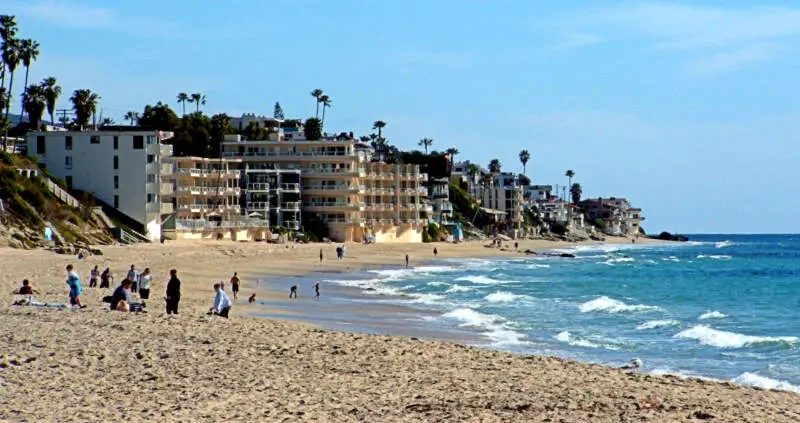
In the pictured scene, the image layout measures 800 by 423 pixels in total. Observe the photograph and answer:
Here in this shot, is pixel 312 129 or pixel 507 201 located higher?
pixel 312 129

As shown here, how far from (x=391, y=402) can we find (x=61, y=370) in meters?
4.83

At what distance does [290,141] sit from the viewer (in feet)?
331

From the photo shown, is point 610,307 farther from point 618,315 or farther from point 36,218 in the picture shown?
point 36,218

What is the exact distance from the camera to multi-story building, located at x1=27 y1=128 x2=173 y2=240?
76.1m

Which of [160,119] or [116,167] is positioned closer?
[116,167]

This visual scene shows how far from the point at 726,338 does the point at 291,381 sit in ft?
54.0

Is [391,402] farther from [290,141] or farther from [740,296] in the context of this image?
[290,141]

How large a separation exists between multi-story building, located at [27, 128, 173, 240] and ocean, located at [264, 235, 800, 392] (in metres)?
19.9

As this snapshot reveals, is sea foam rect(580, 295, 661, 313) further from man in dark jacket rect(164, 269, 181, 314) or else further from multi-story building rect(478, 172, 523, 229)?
multi-story building rect(478, 172, 523, 229)

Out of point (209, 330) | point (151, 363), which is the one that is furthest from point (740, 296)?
point (151, 363)

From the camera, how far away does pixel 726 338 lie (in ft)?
93.8

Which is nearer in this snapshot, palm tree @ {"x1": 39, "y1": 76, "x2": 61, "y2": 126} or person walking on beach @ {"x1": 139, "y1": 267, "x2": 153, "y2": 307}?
person walking on beach @ {"x1": 139, "y1": 267, "x2": 153, "y2": 307}

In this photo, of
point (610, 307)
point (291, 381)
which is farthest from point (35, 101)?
point (291, 381)

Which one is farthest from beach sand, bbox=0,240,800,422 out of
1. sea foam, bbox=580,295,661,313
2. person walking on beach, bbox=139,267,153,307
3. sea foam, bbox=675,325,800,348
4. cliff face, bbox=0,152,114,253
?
cliff face, bbox=0,152,114,253
